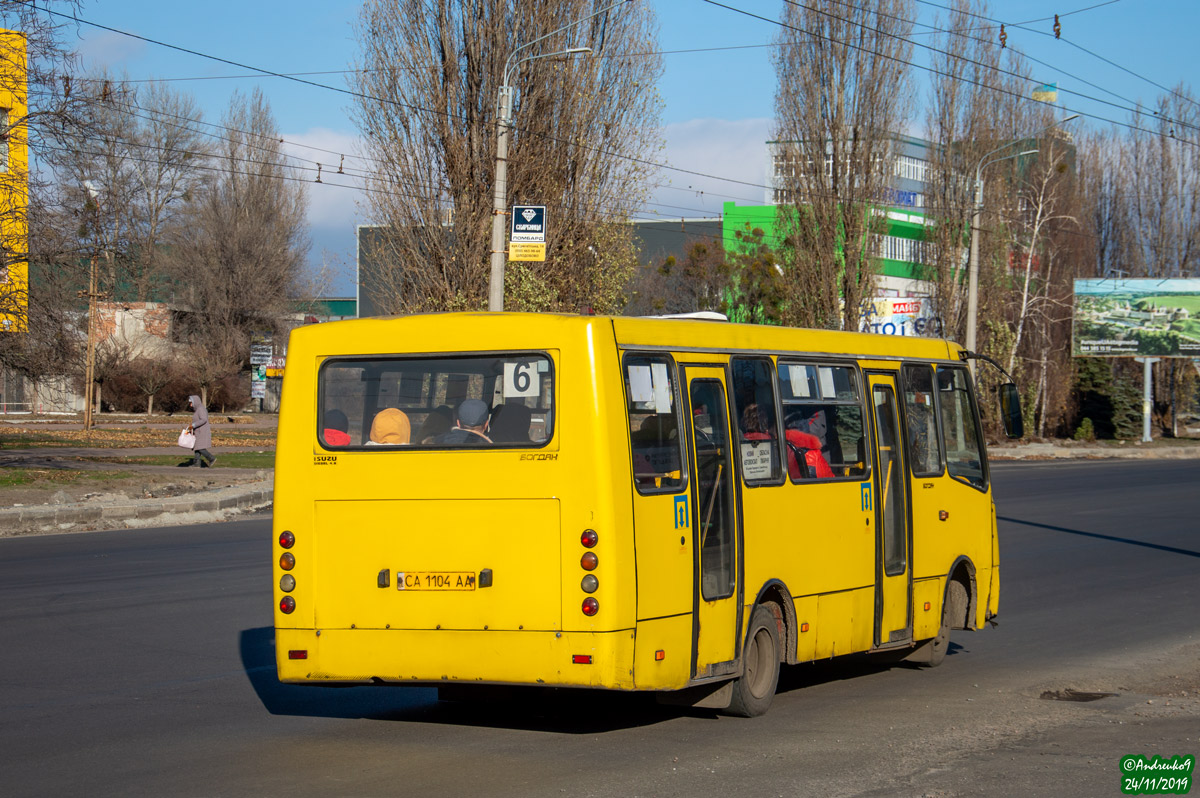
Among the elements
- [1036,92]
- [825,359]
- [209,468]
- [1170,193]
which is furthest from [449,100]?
[1170,193]

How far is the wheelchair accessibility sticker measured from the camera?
7.18 meters

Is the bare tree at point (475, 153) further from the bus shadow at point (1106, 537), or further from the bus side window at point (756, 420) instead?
the bus side window at point (756, 420)

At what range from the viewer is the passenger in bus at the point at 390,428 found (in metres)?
7.25

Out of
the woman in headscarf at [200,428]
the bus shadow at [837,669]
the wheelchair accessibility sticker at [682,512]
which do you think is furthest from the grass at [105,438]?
the wheelchair accessibility sticker at [682,512]

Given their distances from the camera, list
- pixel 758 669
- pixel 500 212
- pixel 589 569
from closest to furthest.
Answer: pixel 589 569 → pixel 758 669 → pixel 500 212

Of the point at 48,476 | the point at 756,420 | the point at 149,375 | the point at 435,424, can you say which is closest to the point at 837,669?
the point at 756,420

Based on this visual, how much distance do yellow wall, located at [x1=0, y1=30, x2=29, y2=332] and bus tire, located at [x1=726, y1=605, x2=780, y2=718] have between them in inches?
689

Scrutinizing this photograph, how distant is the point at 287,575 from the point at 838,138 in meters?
35.6

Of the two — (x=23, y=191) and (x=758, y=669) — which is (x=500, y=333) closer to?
(x=758, y=669)

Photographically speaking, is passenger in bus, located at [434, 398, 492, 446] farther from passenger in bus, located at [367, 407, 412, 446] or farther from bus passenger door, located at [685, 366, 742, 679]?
bus passenger door, located at [685, 366, 742, 679]

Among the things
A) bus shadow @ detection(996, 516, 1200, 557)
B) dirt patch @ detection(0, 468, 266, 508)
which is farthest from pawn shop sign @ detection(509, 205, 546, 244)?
bus shadow @ detection(996, 516, 1200, 557)

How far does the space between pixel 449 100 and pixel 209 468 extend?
9.76 metres

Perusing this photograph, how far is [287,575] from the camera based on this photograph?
23.9 feet

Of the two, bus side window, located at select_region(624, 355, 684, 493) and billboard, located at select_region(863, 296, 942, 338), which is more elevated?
billboard, located at select_region(863, 296, 942, 338)
